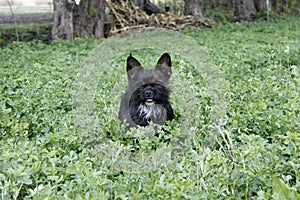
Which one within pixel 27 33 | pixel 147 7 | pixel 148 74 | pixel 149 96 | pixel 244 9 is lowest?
pixel 27 33

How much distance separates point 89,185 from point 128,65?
1.87 m

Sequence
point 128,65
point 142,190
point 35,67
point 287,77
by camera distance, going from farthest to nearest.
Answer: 1. point 35,67
2. point 287,77
3. point 128,65
4. point 142,190

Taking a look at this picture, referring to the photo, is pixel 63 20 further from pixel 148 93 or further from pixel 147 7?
pixel 148 93

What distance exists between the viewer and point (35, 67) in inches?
369

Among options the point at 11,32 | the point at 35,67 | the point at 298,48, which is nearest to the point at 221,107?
the point at 35,67

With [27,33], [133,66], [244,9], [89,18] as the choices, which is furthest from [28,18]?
[133,66]

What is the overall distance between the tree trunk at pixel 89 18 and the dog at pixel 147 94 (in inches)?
492

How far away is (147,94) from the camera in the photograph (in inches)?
179

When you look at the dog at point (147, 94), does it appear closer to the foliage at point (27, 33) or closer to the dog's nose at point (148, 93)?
the dog's nose at point (148, 93)

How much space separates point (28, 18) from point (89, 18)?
6.70 metres

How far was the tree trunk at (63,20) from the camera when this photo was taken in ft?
50.1

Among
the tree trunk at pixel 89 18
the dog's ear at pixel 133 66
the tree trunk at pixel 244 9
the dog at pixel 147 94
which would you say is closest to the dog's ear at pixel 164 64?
the dog at pixel 147 94

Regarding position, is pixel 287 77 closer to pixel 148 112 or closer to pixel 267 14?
pixel 148 112

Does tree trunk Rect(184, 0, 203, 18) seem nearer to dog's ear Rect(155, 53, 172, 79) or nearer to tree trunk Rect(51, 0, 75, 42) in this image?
tree trunk Rect(51, 0, 75, 42)
